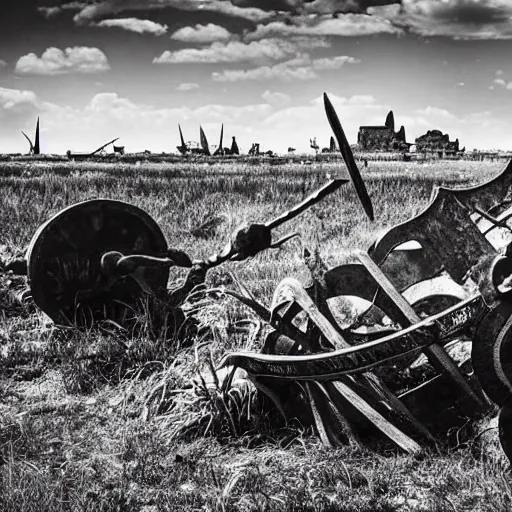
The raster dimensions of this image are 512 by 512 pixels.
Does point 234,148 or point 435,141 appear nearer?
point 435,141

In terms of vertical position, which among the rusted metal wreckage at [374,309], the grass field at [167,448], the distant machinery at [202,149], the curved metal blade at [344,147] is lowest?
the grass field at [167,448]

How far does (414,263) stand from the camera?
4.12 m

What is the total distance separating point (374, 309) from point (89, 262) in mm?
2235

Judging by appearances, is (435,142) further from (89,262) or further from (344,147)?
(344,147)

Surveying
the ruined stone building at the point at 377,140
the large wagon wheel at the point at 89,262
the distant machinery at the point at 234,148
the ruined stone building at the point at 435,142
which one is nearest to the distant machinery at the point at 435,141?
the ruined stone building at the point at 435,142

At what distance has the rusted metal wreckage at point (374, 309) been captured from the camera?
2.71 m

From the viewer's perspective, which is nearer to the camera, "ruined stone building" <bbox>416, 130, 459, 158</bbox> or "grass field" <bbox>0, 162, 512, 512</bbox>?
"grass field" <bbox>0, 162, 512, 512</bbox>

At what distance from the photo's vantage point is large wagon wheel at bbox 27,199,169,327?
4.68m

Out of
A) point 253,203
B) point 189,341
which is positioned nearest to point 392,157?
point 253,203

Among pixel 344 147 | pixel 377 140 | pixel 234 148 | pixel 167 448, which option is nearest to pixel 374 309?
pixel 344 147

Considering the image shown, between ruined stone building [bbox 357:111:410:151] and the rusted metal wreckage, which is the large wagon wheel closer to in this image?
the rusted metal wreckage

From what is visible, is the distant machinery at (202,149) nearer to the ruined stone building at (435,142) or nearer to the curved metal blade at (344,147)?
the ruined stone building at (435,142)

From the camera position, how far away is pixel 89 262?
15.8 ft

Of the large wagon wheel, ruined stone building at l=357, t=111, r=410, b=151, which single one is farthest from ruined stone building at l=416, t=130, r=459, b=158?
the large wagon wheel
